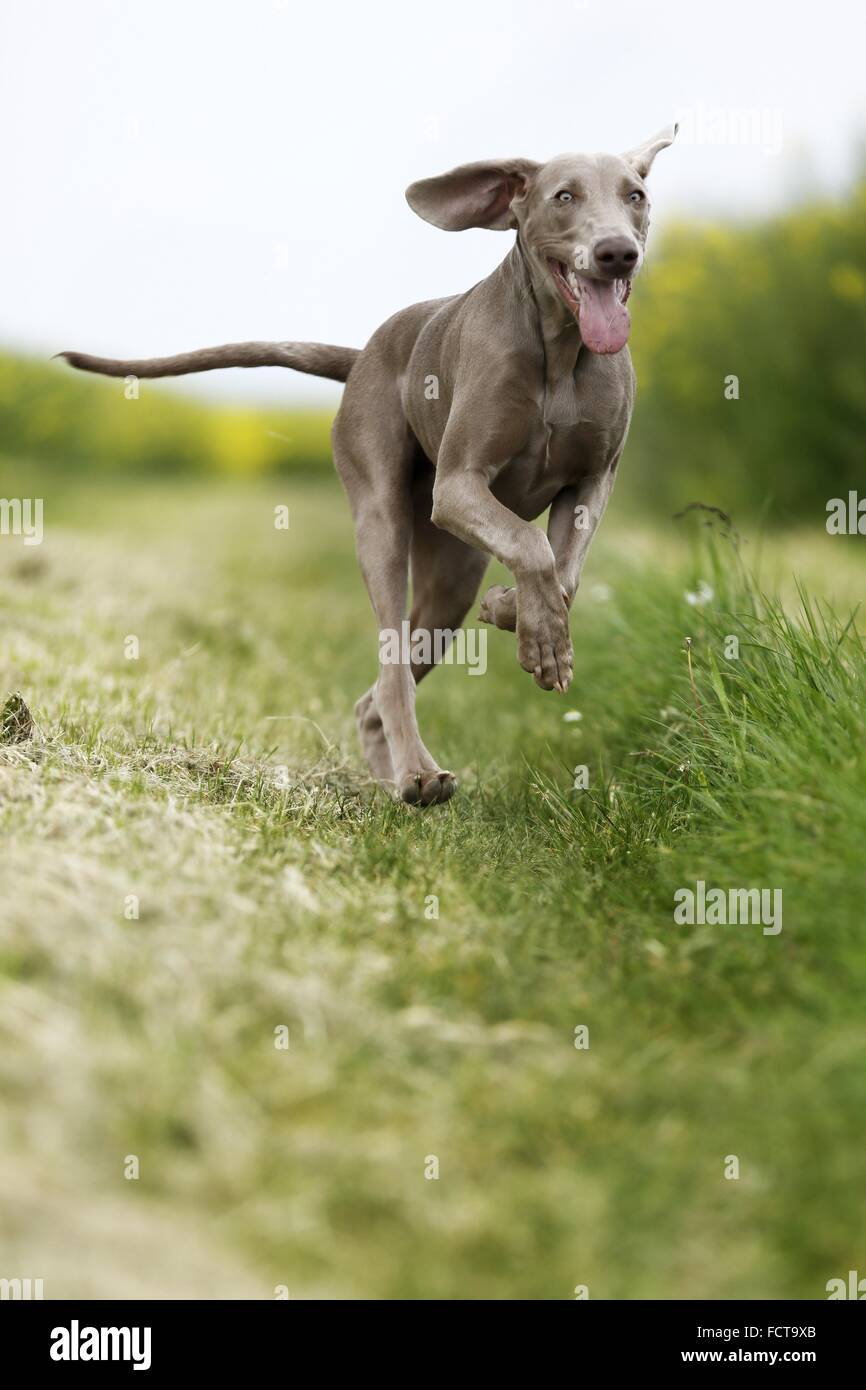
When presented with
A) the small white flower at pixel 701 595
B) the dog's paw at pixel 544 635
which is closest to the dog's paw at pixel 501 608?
the dog's paw at pixel 544 635

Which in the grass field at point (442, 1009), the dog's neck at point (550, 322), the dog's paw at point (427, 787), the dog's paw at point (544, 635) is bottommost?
the grass field at point (442, 1009)

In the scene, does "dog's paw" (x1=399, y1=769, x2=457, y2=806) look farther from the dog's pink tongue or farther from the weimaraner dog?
the dog's pink tongue

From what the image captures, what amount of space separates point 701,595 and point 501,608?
4.81 ft

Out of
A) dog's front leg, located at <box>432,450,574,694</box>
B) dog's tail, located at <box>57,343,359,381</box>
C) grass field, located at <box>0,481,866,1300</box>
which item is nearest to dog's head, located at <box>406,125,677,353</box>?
dog's front leg, located at <box>432,450,574,694</box>

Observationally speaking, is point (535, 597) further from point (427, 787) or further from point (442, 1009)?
point (442, 1009)

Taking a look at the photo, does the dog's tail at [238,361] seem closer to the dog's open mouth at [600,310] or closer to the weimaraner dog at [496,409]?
the weimaraner dog at [496,409]

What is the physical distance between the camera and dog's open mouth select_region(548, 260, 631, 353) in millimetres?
3492

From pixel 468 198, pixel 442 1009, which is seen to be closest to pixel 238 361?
pixel 468 198

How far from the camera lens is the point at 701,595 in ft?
16.4

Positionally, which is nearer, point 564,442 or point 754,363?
point 564,442

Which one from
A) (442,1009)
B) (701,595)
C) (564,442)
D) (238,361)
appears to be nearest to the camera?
(442,1009)

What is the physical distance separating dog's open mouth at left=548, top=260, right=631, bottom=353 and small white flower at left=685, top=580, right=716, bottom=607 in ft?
4.00

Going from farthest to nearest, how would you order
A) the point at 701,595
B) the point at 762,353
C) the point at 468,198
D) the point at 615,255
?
the point at 762,353, the point at 701,595, the point at 468,198, the point at 615,255

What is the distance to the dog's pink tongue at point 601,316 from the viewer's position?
11.5 feet
